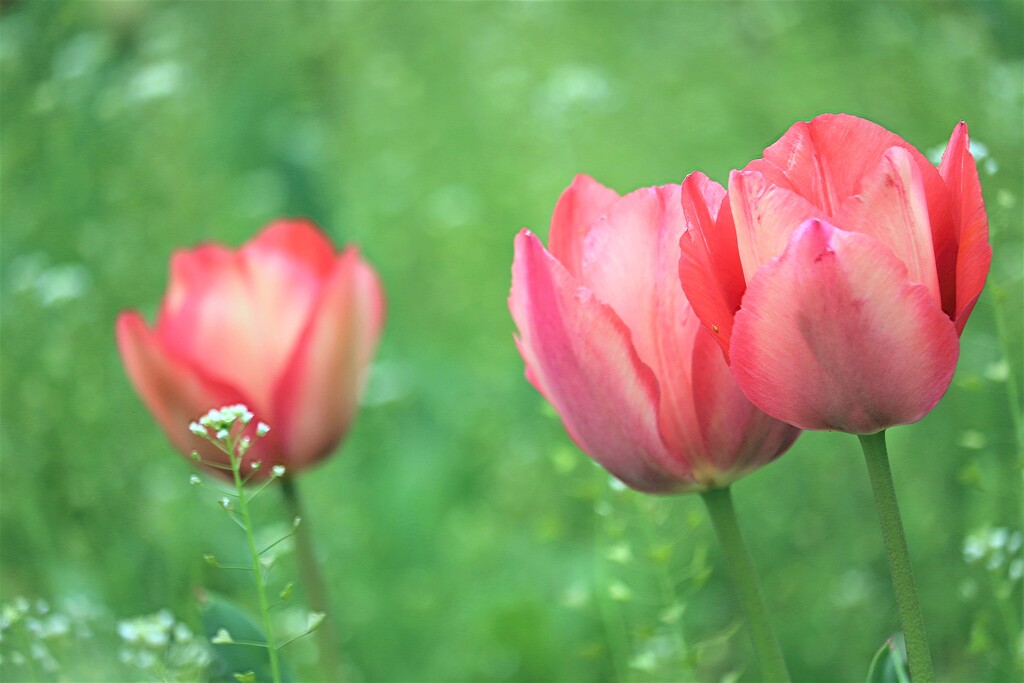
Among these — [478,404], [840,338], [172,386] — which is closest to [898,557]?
[840,338]

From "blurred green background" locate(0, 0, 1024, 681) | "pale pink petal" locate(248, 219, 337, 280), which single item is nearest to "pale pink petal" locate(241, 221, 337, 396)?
"pale pink petal" locate(248, 219, 337, 280)

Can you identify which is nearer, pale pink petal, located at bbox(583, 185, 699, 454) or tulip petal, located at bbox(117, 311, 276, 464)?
pale pink petal, located at bbox(583, 185, 699, 454)

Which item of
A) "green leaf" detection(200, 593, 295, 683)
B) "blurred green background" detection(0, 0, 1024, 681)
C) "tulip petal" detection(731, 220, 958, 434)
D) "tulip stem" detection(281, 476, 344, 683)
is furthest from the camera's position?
"blurred green background" detection(0, 0, 1024, 681)

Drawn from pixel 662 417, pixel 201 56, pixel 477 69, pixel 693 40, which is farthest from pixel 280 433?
pixel 201 56

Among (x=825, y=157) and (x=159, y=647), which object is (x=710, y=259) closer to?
(x=825, y=157)

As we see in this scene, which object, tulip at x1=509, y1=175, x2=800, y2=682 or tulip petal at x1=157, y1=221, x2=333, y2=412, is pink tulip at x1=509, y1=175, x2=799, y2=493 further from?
tulip petal at x1=157, y1=221, x2=333, y2=412

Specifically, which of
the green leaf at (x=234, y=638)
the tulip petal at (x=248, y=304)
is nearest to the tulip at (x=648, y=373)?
the green leaf at (x=234, y=638)

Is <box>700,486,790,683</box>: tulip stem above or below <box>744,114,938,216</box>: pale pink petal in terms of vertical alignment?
below
